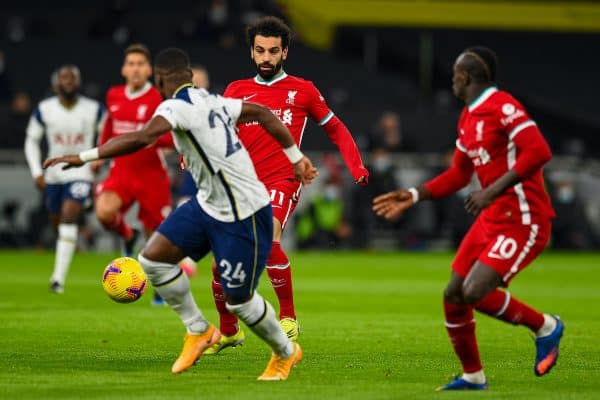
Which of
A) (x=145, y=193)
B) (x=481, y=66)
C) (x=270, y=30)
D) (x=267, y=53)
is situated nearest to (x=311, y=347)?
(x=267, y=53)

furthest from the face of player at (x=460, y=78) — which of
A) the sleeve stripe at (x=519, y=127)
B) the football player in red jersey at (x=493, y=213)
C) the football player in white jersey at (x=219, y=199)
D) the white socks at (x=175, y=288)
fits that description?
the white socks at (x=175, y=288)

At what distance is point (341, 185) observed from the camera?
27.1 m

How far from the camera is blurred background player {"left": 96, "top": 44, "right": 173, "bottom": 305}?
14648 mm

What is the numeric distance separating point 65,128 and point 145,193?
2366 mm

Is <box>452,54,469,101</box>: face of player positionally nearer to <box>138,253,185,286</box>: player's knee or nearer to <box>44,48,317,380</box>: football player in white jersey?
<box>44,48,317,380</box>: football player in white jersey

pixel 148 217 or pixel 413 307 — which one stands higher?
pixel 148 217

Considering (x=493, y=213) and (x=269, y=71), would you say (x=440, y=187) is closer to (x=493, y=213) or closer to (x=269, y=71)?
(x=493, y=213)

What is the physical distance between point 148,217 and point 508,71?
20.2m

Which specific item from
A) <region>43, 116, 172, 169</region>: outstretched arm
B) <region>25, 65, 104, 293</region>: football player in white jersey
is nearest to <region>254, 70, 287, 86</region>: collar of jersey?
<region>43, 116, 172, 169</region>: outstretched arm

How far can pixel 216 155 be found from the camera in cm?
816

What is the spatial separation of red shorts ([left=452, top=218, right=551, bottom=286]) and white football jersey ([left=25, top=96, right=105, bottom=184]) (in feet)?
28.9

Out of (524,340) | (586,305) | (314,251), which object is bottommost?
(314,251)

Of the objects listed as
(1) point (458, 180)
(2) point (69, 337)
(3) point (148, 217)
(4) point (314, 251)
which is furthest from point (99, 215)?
(4) point (314, 251)

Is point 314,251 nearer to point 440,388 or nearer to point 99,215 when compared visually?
point 99,215
